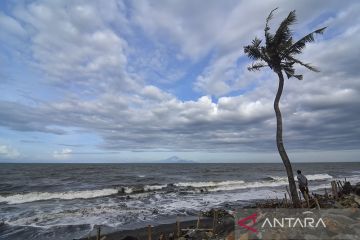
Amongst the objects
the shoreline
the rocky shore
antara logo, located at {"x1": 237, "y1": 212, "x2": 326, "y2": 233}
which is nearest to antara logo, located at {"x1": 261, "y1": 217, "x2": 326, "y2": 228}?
antara logo, located at {"x1": 237, "y1": 212, "x2": 326, "y2": 233}

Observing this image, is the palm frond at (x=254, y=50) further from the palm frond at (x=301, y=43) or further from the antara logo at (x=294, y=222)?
the antara logo at (x=294, y=222)

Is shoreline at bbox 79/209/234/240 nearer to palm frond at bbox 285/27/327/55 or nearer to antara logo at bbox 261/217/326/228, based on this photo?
antara logo at bbox 261/217/326/228

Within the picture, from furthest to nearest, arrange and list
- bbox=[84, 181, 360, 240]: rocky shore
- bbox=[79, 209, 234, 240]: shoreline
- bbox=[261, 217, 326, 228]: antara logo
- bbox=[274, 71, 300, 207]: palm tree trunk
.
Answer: bbox=[274, 71, 300, 207]: palm tree trunk, bbox=[79, 209, 234, 240]: shoreline, bbox=[261, 217, 326, 228]: antara logo, bbox=[84, 181, 360, 240]: rocky shore

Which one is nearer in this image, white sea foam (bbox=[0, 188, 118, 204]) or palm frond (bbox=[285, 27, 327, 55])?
palm frond (bbox=[285, 27, 327, 55])

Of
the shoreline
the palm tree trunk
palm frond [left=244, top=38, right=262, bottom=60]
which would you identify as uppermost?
palm frond [left=244, top=38, right=262, bottom=60]

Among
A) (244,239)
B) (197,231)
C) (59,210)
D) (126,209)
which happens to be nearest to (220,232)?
(197,231)

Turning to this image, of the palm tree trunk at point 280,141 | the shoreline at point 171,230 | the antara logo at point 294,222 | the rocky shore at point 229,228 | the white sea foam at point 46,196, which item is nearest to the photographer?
the rocky shore at point 229,228

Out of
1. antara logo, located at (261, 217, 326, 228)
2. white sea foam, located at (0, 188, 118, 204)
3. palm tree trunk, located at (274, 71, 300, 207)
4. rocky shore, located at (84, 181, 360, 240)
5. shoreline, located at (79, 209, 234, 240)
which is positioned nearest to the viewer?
rocky shore, located at (84, 181, 360, 240)

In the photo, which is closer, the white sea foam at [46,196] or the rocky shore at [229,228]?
the rocky shore at [229,228]

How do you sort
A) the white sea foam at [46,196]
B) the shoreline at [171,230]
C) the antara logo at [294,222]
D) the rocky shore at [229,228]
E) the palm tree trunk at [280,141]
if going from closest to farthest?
the rocky shore at [229,228], the antara logo at [294,222], the shoreline at [171,230], the palm tree trunk at [280,141], the white sea foam at [46,196]

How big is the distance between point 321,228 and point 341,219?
4.17 feet

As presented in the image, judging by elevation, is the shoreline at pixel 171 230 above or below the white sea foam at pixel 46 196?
below

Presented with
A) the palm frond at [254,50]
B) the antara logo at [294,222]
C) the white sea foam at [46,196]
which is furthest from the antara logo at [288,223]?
the white sea foam at [46,196]

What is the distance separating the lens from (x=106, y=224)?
17.0m
